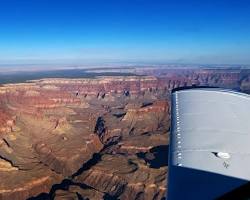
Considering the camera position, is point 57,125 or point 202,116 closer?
point 202,116

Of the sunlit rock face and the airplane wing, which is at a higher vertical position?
the airplane wing

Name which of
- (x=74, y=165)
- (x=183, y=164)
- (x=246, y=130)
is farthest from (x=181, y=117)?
(x=74, y=165)

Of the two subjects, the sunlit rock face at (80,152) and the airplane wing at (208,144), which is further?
the sunlit rock face at (80,152)

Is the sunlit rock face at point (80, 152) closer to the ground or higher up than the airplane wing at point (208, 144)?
closer to the ground

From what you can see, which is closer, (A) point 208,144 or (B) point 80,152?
(A) point 208,144

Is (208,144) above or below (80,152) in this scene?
above

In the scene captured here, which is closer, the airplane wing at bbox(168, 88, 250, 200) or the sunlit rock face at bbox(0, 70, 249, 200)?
the airplane wing at bbox(168, 88, 250, 200)

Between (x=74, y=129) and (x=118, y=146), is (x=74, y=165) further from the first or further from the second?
(x=74, y=129)

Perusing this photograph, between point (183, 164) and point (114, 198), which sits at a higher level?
point (183, 164)
